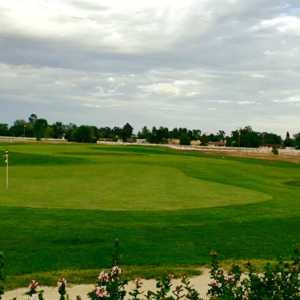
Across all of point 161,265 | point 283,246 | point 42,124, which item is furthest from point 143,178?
point 42,124

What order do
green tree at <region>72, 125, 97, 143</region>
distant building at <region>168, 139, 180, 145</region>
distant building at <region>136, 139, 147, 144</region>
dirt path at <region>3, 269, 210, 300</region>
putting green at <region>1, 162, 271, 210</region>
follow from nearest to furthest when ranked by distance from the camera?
dirt path at <region>3, 269, 210, 300</region>
putting green at <region>1, 162, 271, 210</region>
green tree at <region>72, 125, 97, 143</region>
distant building at <region>136, 139, 147, 144</region>
distant building at <region>168, 139, 180, 145</region>

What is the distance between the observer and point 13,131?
196500 millimetres

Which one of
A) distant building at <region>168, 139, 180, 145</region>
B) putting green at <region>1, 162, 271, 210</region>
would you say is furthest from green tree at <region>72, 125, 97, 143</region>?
putting green at <region>1, 162, 271, 210</region>

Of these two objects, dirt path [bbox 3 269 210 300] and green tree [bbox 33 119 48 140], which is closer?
dirt path [bbox 3 269 210 300]

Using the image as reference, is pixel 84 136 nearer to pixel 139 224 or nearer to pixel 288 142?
pixel 288 142

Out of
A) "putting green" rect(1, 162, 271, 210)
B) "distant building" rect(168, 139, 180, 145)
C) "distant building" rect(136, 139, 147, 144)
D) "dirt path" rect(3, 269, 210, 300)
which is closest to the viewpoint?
"dirt path" rect(3, 269, 210, 300)

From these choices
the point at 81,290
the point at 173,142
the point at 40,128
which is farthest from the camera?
the point at 173,142

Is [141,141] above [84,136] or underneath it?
underneath

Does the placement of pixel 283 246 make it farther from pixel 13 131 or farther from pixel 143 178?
pixel 13 131

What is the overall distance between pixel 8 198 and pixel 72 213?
5251mm

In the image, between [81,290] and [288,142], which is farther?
[288,142]

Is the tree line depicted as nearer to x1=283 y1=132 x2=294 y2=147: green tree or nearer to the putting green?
x1=283 y1=132 x2=294 y2=147: green tree

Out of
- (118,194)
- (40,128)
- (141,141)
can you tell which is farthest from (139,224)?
(141,141)

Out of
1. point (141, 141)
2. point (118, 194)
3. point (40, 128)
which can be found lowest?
point (118, 194)
